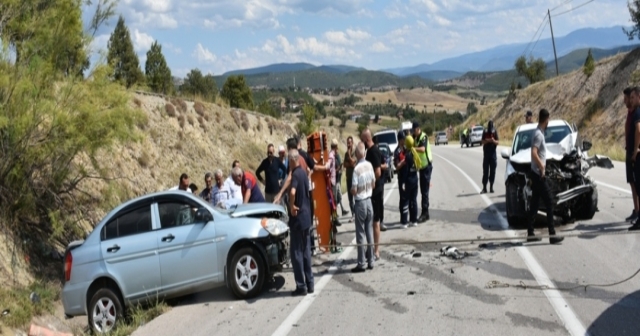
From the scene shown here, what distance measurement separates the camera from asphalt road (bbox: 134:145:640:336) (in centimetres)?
725

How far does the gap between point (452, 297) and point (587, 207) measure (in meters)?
5.38

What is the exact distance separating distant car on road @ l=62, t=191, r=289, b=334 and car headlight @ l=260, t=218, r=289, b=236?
0.22ft

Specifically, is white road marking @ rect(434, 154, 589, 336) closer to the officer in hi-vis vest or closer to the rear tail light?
the officer in hi-vis vest

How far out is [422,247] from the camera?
38.1ft

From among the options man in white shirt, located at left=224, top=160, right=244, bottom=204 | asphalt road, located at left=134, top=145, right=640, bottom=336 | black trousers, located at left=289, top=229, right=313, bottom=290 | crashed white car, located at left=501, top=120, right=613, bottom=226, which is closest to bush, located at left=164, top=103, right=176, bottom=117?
man in white shirt, located at left=224, top=160, right=244, bottom=204

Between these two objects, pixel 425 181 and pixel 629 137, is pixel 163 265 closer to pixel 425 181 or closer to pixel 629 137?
pixel 425 181

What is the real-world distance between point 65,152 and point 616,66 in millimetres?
51035

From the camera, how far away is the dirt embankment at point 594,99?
46197 millimetres

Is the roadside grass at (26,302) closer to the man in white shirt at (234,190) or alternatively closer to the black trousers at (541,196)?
the man in white shirt at (234,190)

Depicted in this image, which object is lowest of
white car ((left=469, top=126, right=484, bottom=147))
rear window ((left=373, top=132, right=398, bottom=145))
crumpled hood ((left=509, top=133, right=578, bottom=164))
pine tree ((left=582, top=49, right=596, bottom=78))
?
white car ((left=469, top=126, right=484, bottom=147))

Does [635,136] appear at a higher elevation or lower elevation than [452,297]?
higher

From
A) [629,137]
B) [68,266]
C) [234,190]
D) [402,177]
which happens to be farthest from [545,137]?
[68,266]

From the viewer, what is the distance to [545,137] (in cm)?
1511

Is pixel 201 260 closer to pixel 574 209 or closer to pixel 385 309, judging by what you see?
A: pixel 385 309
